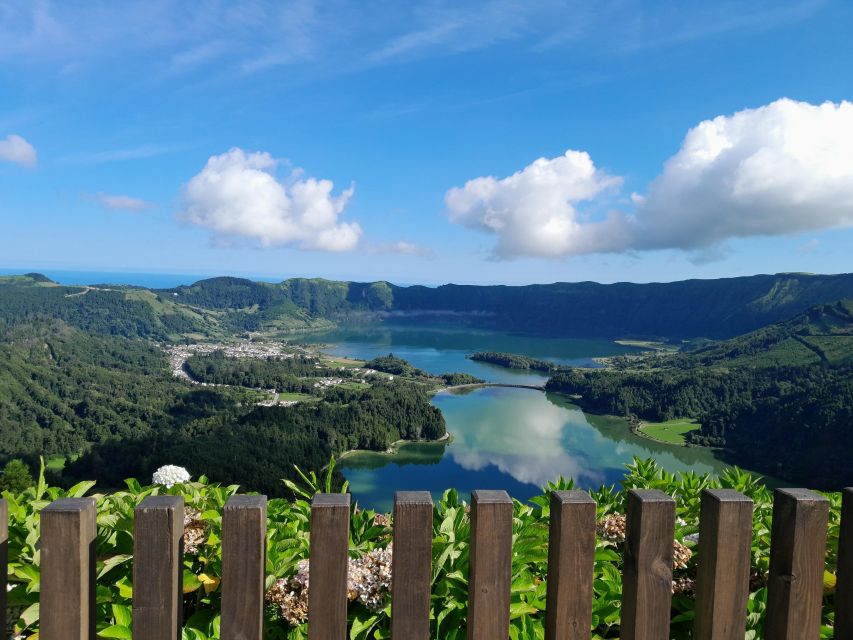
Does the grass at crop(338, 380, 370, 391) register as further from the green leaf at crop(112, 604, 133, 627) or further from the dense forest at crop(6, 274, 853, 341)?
the dense forest at crop(6, 274, 853, 341)

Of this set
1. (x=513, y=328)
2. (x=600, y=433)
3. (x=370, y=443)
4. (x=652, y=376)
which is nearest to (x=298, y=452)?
(x=370, y=443)

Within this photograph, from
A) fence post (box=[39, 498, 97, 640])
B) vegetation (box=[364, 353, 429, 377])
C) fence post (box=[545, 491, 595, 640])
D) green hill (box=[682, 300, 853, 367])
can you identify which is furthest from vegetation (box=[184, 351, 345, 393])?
fence post (box=[545, 491, 595, 640])

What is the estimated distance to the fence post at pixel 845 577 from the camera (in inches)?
55.9

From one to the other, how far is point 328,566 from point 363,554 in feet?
1.24

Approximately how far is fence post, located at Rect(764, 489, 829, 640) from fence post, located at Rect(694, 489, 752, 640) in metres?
0.10

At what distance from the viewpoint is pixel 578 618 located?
1.37 meters

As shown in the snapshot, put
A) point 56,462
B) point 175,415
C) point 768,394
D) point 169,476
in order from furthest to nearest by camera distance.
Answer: point 768,394 → point 175,415 → point 56,462 → point 169,476

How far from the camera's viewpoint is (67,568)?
1247 mm

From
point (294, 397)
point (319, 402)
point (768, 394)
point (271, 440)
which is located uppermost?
point (768, 394)

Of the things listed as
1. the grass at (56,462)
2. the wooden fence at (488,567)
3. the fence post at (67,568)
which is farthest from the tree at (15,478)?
the grass at (56,462)

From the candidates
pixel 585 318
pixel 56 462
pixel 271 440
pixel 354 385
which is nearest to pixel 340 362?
pixel 354 385

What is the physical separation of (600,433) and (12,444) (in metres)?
62.2

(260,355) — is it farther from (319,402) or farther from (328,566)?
(328,566)

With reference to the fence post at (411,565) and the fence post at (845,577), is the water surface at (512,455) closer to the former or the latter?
the fence post at (845,577)
